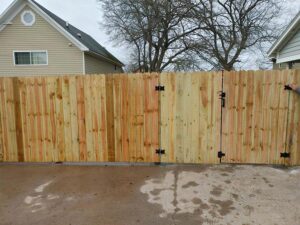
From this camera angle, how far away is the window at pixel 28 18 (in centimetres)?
1169

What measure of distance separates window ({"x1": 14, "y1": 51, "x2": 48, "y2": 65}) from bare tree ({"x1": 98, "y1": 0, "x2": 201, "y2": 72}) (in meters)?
7.22

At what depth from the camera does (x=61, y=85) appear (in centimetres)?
438

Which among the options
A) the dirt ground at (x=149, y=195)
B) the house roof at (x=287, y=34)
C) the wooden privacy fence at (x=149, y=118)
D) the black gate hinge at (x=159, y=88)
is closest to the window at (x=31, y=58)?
the wooden privacy fence at (x=149, y=118)

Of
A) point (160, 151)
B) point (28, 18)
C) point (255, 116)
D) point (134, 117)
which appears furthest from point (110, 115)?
point (28, 18)

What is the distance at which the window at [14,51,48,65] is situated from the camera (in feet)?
39.3

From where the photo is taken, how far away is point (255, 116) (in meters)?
4.13

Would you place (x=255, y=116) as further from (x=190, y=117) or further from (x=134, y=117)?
(x=134, y=117)

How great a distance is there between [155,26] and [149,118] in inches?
516

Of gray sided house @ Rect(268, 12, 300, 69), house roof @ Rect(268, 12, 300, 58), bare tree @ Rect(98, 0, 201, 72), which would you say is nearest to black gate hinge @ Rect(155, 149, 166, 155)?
gray sided house @ Rect(268, 12, 300, 69)

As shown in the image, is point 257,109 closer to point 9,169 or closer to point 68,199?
point 68,199

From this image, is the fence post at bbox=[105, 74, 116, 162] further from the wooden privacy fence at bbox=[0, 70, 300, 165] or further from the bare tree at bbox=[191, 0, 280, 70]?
the bare tree at bbox=[191, 0, 280, 70]

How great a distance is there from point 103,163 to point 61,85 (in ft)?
5.76

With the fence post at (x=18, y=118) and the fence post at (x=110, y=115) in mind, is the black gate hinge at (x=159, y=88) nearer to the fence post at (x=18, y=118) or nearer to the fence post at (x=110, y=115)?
the fence post at (x=110, y=115)

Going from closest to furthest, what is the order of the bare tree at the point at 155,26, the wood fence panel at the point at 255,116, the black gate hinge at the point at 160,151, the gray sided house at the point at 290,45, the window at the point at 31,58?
the wood fence panel at the point at 255,116 → the black gate hinge at the point at 160,151 → the gray sided house at the point at 290,45 → the window at the point at 31,58 → the bare tree at the point at 155,26
